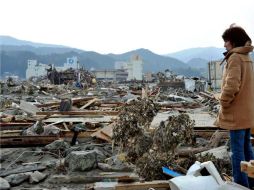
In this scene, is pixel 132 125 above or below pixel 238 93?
below

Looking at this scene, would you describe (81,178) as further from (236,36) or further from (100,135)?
(236,36)

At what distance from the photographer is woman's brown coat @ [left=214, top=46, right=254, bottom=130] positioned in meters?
4.90

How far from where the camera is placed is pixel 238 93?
498 centimetres

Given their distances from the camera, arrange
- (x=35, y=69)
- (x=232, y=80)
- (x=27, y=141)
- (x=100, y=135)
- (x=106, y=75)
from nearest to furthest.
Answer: (x=232, y=80) < (x=27, y=141) < (x=100, y=135) < (x=106, y=75) < (x=35, y=69)

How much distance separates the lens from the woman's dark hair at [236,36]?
4906mm

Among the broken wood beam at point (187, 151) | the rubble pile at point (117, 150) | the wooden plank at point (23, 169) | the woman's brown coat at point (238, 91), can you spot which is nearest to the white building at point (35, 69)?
the rubble pile at point (117, 150)

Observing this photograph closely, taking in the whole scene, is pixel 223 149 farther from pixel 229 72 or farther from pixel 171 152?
pixel 229 72

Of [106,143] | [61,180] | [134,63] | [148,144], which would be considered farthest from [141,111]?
[134,63]

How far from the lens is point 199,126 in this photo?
1113 centimetres

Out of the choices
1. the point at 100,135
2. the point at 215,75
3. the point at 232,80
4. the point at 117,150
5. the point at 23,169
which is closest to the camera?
the point at 232,80

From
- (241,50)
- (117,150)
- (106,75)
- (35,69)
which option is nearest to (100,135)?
(117,150)

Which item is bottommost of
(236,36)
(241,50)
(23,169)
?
(23,169)

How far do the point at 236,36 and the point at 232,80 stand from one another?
463 mm

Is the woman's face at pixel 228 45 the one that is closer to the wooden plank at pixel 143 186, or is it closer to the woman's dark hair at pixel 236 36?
the woman's dark hair at pixel 236 36
